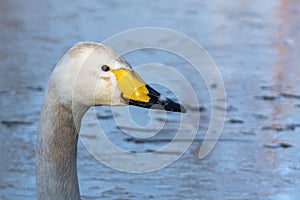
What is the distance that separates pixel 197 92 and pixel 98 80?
453 cm

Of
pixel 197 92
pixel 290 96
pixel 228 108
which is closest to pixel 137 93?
pixel 228 108

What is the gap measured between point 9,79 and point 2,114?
1.14 metres

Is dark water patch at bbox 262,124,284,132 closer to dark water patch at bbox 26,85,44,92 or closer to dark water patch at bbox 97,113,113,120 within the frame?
dark water patch at bbox 97,113,113,120

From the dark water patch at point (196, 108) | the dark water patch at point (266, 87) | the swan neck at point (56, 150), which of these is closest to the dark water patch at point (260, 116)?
the dark water patch at point (196, 108)

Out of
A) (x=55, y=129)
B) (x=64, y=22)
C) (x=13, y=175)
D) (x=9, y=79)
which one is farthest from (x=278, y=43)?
(x=55, y=129)

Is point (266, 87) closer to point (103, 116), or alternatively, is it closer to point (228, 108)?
point (228, 108)

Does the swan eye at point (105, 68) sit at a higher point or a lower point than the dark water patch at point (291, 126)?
higher

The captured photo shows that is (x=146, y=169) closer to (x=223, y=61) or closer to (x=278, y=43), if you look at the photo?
(x=223, y=61)

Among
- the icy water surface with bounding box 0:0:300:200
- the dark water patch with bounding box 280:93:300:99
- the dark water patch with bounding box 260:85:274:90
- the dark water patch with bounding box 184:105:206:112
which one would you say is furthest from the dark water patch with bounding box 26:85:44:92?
the dark water patch with bounding box 280:93:300:99

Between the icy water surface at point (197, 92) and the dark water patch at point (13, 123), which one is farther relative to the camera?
the dark water patch at point (13, 123)

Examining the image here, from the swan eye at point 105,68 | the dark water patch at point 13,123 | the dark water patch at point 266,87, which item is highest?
the swan eye at point 105,68

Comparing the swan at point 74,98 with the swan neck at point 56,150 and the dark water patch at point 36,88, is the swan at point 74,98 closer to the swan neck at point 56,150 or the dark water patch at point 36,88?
the swan neck at point 56,150

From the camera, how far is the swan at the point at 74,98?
4.04m

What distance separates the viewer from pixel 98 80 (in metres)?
4.07
